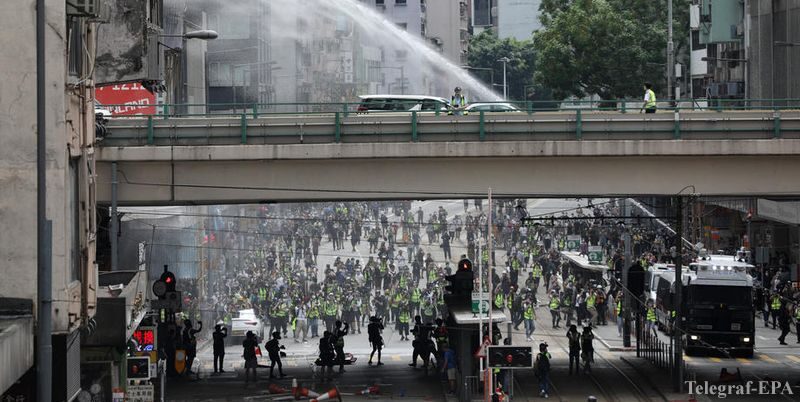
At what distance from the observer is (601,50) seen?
7738 cm

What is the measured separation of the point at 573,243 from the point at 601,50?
66.5 ft

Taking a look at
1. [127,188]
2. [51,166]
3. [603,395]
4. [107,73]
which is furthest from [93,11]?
[603,395]

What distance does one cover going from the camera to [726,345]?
40438mm

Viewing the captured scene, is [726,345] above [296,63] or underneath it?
underneath

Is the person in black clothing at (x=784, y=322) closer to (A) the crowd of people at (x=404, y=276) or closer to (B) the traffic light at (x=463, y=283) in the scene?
(A) the crowd of people at (x=404, y=276)

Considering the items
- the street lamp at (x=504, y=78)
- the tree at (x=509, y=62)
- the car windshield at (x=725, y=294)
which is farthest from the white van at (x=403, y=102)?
the tree at (x=509, y=62)

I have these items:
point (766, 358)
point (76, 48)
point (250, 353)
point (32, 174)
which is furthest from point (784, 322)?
point (32, 174)

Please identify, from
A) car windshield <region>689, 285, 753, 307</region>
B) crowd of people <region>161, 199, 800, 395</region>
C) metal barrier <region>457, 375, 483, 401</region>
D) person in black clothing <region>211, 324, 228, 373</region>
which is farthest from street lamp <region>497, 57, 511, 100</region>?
metal barrier <region>457, 375, 483, 401</region>

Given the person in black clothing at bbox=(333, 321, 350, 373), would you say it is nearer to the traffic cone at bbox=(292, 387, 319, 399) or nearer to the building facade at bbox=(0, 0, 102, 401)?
the traffic cone at bbox=(292, 387, 319, 399)

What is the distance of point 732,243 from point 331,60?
38.0 m

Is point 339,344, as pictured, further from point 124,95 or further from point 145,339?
point 124,95

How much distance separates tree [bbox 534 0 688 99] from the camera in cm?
7694

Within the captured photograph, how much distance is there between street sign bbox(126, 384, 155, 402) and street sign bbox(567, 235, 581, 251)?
35140mm

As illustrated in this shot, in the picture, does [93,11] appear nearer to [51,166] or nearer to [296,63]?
[51,166]
